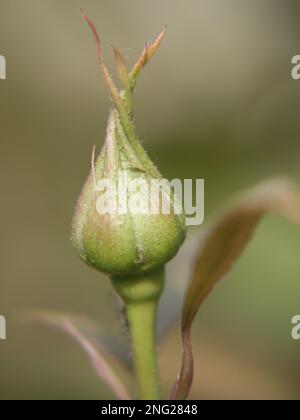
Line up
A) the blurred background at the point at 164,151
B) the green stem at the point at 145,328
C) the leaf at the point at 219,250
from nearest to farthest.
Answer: the leaf at the point at 219,250 → the green stem at the point at 145,328 → the blurred background at the point at 164,151

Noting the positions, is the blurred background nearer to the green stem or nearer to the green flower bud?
the green stem

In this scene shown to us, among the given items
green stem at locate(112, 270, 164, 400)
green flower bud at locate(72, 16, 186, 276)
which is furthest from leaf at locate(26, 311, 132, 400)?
green flower bud at locate(72, 16, 186, 276)

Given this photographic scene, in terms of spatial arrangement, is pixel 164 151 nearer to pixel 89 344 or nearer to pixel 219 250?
pixel 89 344

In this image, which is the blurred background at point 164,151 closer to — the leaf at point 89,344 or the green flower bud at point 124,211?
the leaf at point 89,344

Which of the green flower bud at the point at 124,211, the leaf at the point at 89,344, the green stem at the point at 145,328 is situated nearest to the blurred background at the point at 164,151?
the leaf at the point at 89,344

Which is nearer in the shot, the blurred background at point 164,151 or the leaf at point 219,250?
the leaf at point 219,250

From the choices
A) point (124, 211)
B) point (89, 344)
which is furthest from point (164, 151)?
point (124, 211)
